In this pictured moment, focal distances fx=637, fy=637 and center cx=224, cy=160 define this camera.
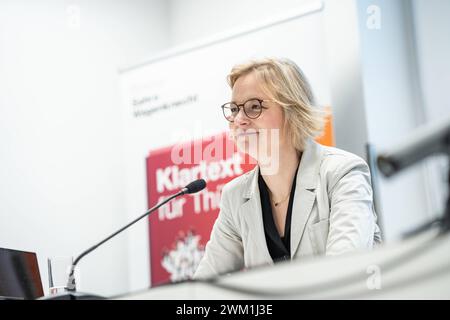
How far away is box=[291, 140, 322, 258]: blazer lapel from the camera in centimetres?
155

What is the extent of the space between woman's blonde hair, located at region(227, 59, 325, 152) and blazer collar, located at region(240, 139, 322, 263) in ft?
0.14

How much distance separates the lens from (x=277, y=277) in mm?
961

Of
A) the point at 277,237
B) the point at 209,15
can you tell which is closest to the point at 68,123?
the point at 209,15

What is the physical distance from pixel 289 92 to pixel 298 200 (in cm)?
28

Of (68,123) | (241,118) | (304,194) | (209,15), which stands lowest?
(304,194)

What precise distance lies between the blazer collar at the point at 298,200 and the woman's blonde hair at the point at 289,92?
0.04 m

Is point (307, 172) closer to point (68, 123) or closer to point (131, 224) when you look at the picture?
point (131, 224)

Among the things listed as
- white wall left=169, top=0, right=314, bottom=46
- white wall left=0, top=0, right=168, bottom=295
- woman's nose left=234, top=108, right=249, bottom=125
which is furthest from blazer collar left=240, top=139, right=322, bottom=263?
white wall left=169, top=0, right=314, bottom=46

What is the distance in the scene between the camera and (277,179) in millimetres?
1667

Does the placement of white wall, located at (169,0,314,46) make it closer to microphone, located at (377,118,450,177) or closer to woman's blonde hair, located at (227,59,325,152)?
woman's blonde hair, located at (227,59,325,152)

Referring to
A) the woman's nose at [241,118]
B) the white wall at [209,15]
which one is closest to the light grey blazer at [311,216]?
the woman's nose at [241,118]

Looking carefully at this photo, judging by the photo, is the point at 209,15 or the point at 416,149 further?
the point at 209,15

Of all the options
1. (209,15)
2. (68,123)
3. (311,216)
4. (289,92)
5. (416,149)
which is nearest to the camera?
(416,149)
